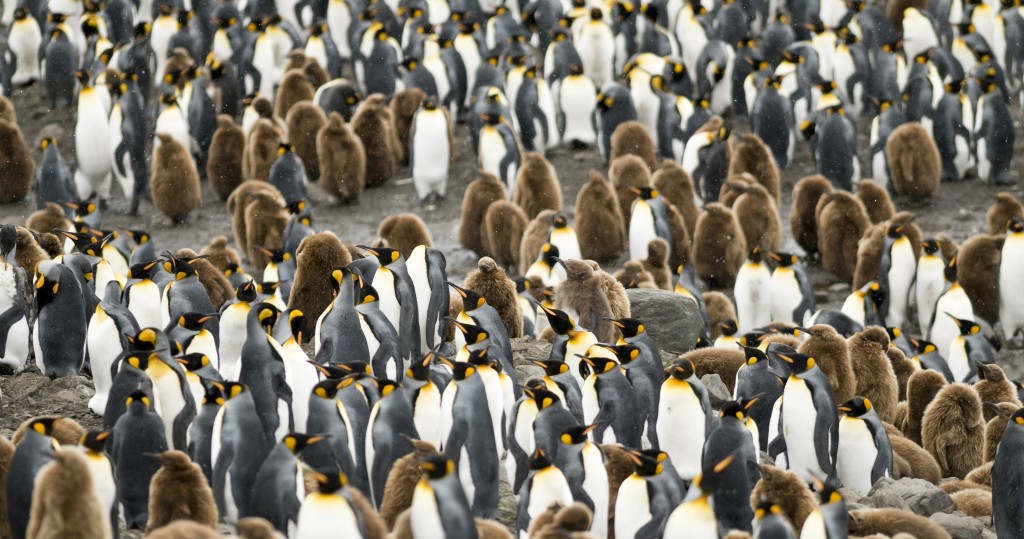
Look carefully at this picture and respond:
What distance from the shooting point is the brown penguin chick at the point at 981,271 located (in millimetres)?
12250

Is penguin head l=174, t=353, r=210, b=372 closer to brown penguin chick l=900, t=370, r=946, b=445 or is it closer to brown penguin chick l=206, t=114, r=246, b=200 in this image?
brown penguin chick l=900, t=370, r=946, b=445

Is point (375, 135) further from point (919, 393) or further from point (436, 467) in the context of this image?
point (436, 467)

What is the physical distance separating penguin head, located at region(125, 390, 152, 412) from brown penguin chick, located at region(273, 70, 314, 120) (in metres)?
9.66

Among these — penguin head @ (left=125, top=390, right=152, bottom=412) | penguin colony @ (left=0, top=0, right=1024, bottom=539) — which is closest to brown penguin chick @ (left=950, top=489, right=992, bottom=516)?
penguin colony @ (left=0, top=0, right=1024, bottom=539)

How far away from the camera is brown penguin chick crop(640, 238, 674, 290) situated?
1186 centimetres

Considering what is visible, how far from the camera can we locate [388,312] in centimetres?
861

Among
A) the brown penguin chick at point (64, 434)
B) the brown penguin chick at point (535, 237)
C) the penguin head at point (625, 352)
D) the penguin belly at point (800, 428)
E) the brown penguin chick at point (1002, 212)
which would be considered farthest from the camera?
the brown penguin chick at point (1002, 212)

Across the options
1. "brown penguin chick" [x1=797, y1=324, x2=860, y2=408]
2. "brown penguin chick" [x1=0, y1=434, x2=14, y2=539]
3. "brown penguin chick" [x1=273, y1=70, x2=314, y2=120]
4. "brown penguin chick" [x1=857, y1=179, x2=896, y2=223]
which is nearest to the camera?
"brown penguin chick" [x1=0, y1=434, x2=14, y2=539]

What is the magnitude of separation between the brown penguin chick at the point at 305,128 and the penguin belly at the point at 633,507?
8625 millimetres

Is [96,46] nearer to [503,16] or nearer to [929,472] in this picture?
[503,16]

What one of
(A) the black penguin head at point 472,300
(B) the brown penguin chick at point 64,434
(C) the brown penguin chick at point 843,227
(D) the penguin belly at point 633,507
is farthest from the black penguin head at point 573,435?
(C) the brown penguin chick at point 843,227

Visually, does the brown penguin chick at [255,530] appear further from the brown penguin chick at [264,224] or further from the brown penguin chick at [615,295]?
the brown penguin chick at [264,224]

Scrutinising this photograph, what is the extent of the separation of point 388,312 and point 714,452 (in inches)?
95.4

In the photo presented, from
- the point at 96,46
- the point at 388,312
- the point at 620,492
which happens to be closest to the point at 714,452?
the point at 620,492
